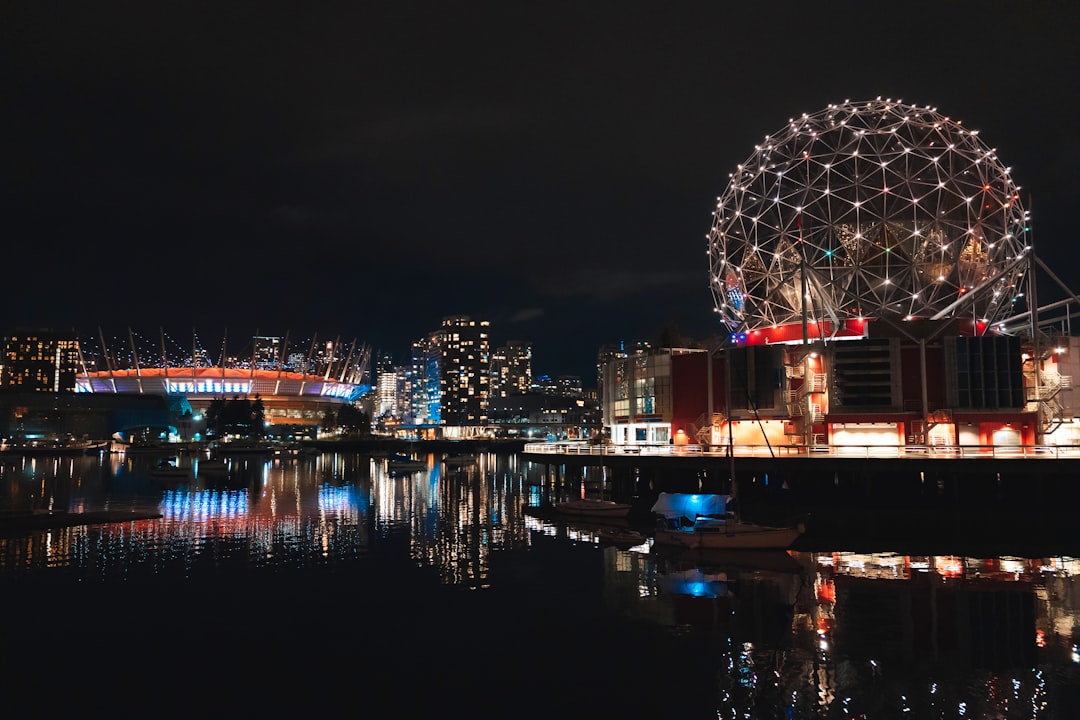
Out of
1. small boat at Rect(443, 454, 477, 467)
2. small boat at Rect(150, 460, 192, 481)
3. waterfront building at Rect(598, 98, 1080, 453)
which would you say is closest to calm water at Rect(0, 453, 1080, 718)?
waterfront building at Rect(598, 98, 1080, 453)

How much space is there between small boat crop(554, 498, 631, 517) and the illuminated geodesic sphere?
1859 centimetres

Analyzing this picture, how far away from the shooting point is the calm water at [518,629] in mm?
17016

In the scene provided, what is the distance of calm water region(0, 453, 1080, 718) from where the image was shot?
17016mm

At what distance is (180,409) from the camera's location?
525 feet

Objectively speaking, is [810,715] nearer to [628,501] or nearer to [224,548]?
[224,548]

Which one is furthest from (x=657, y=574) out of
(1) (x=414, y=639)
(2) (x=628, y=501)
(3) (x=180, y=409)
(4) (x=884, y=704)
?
(3) (x=180, y=409)

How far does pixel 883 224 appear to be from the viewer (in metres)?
52.6

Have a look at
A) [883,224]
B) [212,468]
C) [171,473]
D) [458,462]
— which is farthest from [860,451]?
[212,468]

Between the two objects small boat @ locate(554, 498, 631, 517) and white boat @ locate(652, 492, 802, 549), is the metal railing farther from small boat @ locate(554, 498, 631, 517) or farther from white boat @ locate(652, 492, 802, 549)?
white boat @ locate(652, 492, 802, 549)

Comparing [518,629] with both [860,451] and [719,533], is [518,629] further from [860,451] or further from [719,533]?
[860,451]

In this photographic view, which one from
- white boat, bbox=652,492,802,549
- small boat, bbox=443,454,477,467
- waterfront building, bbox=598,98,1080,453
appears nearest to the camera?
white boat, bbox=652,492,802,549

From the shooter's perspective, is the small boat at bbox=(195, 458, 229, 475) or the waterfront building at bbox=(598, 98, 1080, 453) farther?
the small boat at bbox=(195, 458, 229, 475)

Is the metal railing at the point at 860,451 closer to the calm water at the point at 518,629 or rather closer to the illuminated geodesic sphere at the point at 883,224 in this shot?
the illuminated geodesic sphere at the point at 883,224

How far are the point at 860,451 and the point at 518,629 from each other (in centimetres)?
3144
